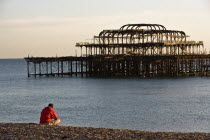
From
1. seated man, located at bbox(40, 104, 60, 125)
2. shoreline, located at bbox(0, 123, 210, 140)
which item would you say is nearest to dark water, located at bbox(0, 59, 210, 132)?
seated man, located at bbox(40, 104, 60, 125)

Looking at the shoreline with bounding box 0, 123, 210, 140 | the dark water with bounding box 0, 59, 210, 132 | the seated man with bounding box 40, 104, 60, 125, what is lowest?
the dark water with bounding box 0, 59, 210, 132

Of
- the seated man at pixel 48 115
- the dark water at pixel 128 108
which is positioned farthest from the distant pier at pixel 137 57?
the seated man at pixel 48 115

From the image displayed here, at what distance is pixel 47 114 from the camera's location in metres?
20.8

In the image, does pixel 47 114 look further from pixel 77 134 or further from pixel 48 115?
pixel 77 134

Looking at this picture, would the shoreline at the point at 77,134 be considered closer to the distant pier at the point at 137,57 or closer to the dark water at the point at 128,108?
the dark water at the point at 128,108

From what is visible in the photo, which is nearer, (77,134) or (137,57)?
(77,134)

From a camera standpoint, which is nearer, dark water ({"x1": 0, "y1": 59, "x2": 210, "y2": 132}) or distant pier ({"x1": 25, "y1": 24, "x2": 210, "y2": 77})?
dark water ({"x1": 0, "y1": 59, "x2": 210, "y2": 132})

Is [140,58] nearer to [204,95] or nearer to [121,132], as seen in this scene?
[204,95]

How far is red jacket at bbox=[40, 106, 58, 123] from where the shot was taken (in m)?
20.6

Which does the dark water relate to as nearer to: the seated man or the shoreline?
the seated man

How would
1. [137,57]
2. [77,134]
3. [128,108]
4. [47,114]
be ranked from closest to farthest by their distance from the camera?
[77,134]
[47,114]
[128,108]
[137,57]

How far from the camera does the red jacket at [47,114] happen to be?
20.6m

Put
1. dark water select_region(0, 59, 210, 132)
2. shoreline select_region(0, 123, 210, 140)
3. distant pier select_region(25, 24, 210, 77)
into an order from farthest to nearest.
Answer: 1. distant pier select_region(25, 24, 210, 77)
2. dark water select_region(0, 59, 210, 132)
3. shoreline select_region(0, 123, 210, 140)

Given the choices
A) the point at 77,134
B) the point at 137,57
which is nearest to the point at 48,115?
the point at 77,134
